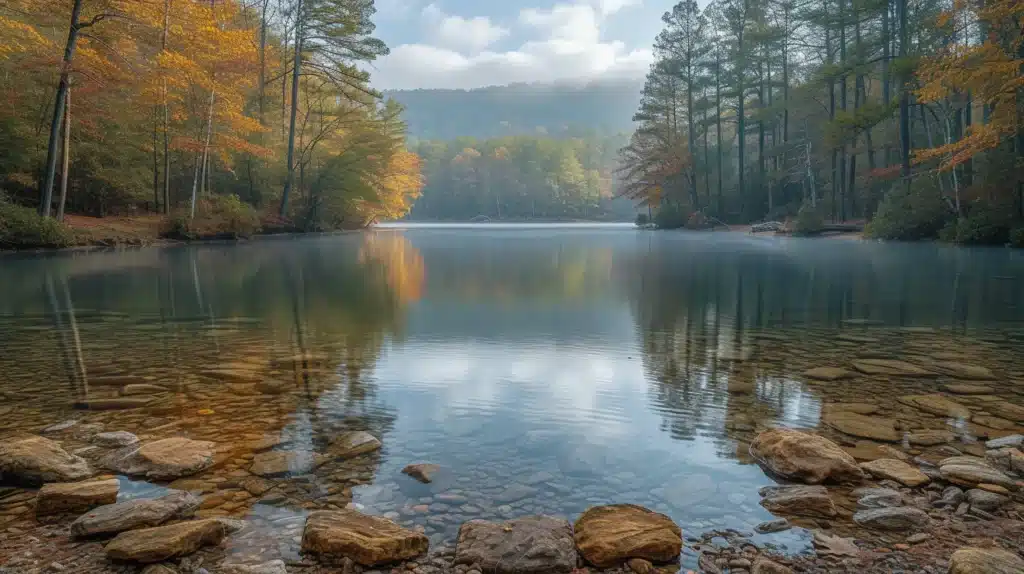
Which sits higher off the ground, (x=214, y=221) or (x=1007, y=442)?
(x=214, y=221)

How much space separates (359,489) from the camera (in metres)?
3.22

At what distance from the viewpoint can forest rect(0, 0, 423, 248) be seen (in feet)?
64.6

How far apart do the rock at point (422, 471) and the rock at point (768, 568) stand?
165cm

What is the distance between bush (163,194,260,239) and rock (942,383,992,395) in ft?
88.4

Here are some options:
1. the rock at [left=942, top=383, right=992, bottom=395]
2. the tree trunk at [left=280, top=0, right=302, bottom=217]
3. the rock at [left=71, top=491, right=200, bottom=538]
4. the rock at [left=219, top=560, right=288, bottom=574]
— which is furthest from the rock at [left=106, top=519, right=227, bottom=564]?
the tree trunk at [left=280, top=0, right=302, bottom=217]

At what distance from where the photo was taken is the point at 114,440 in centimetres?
381

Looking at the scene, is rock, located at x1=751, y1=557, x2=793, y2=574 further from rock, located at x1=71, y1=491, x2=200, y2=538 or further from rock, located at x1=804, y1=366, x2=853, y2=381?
rock, located at x1=804, y1=366, x2=853, y2=381

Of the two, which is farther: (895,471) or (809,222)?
(809,222)

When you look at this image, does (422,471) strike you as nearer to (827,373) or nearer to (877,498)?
(877,498)

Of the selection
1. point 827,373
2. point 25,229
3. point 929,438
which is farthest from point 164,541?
point 25,229

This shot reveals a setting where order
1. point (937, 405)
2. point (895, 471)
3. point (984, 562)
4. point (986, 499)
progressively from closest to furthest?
point (984, 562)
point (986, 499)
point (895, 471)
point (937, 405)

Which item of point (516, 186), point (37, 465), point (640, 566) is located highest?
point (516, 186)

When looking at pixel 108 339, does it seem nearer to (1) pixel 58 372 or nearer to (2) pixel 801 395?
(1) pixel 58 372

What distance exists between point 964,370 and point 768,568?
14.7 ft
